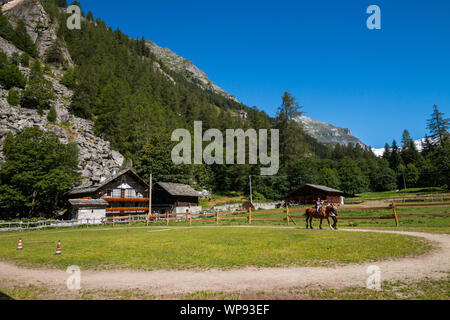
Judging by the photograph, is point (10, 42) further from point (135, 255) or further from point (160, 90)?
point (135, 255)

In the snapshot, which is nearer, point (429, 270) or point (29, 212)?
point (429, 270)

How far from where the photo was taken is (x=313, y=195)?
70812 millimetres

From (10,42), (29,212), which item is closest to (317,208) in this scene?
(29,212)

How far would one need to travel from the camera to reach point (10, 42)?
98875 mm

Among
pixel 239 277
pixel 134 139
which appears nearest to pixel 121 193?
pixel 134 139

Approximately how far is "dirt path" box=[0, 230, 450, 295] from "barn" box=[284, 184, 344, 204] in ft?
209

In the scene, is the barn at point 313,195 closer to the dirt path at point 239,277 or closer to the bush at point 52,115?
the dirt path at point 239,277

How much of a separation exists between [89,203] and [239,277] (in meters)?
46.3

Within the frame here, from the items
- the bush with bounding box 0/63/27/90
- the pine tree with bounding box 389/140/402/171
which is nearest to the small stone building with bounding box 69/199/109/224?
the bush with bounding box 0/63/27/90

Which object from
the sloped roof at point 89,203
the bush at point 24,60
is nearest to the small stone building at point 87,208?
the sloped roof at point 89,203

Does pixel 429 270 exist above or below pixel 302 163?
below

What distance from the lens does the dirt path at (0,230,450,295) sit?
20.6ft

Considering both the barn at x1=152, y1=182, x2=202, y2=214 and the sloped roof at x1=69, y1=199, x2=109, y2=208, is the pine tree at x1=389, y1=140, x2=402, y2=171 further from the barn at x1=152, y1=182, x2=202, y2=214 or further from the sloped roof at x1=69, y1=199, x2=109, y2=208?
the sloped roof at x1=69, y1=199, x2=109, y2=208
